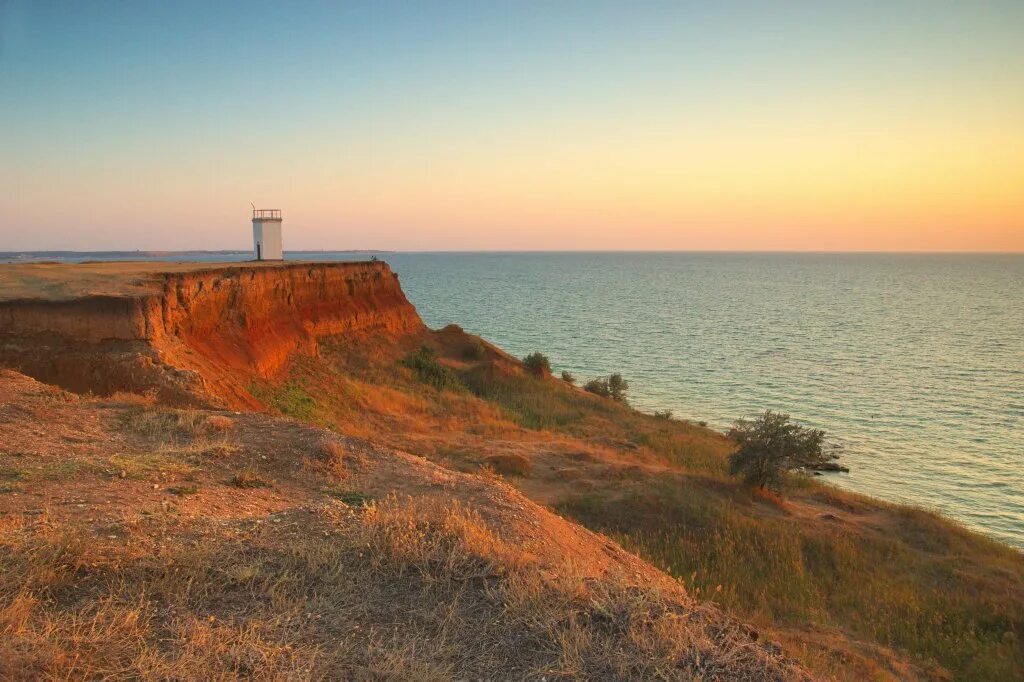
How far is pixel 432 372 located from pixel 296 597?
26596 millimetres

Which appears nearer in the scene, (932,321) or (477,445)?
(477,445)

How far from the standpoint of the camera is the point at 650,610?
514cm

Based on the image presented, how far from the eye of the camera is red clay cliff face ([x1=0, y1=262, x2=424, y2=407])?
15406mm

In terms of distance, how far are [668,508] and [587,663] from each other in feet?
34.6

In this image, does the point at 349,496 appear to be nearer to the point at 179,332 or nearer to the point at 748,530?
the point at 748,530

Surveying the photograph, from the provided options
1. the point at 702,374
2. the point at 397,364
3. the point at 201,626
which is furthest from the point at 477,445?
the point at 702,374

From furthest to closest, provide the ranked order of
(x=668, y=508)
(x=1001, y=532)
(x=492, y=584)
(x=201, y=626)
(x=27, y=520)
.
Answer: (x=1001, y=532) → (x=668, y=508) → (x=27, y=520) → (x=492, y=584) → (x=201, y=626)

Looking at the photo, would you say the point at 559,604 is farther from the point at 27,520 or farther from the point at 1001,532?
the point at 1001,532

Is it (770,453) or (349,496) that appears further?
(770,453)

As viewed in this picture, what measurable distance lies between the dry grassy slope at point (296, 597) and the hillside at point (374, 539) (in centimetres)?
3

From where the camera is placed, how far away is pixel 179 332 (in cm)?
1908

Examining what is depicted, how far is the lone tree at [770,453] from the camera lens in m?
18.0

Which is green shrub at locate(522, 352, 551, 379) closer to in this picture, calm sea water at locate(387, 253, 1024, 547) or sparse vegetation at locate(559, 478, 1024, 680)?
calm sea water at locate(387, 253, 1024, 547)

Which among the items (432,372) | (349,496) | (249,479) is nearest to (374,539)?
(349,496)
